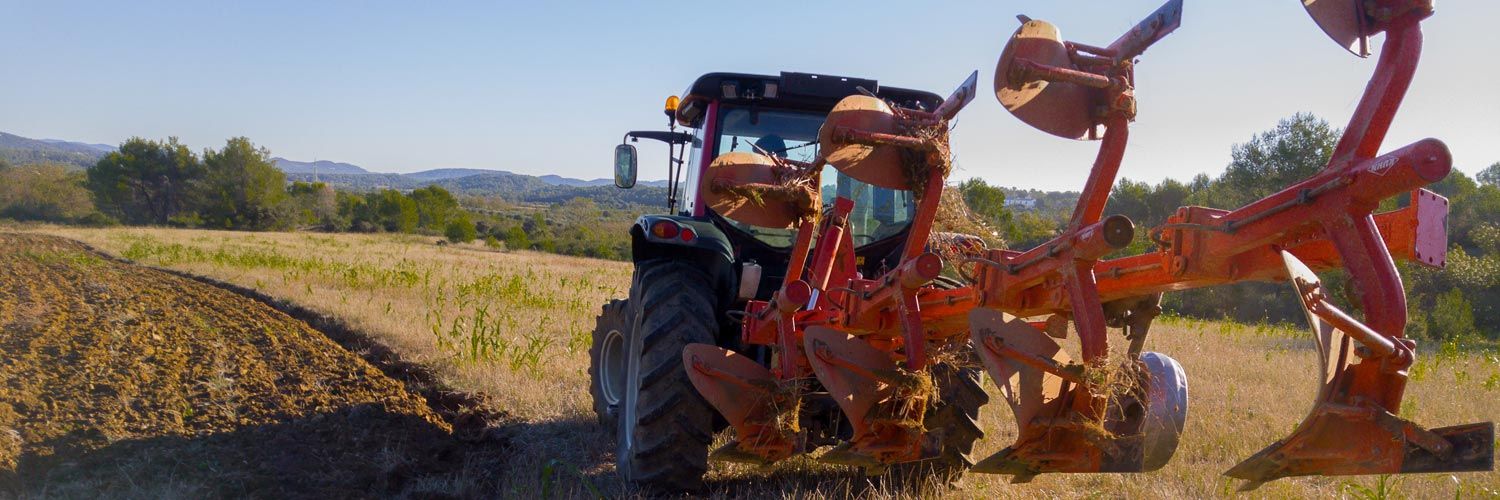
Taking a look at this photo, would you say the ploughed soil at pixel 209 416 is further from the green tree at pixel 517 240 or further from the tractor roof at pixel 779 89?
the green tree at pixel 517 240

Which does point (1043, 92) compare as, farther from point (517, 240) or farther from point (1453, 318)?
point (517, 240)

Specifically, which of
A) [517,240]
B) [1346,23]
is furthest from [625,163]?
[517,240]

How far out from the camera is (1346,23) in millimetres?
1922

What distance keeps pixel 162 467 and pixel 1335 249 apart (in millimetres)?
4550

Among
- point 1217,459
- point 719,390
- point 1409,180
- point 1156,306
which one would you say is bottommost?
point 1217,459

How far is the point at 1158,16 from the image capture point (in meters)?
2.09

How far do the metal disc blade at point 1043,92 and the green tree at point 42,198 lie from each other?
46662 millimetres

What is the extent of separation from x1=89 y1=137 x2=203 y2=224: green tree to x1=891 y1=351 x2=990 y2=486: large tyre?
44837mm

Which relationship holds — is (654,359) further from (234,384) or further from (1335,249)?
(234,384)

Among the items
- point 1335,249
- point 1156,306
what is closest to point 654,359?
point 1156,306

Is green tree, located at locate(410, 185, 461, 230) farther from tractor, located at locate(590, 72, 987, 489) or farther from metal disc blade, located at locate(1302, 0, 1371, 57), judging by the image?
metal disc blade, located at locate(1302, 0, 1371, 57)

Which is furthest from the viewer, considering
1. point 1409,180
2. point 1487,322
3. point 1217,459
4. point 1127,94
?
point 1487,322

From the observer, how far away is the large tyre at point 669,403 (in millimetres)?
3799

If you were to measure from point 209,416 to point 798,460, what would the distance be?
3.21m
